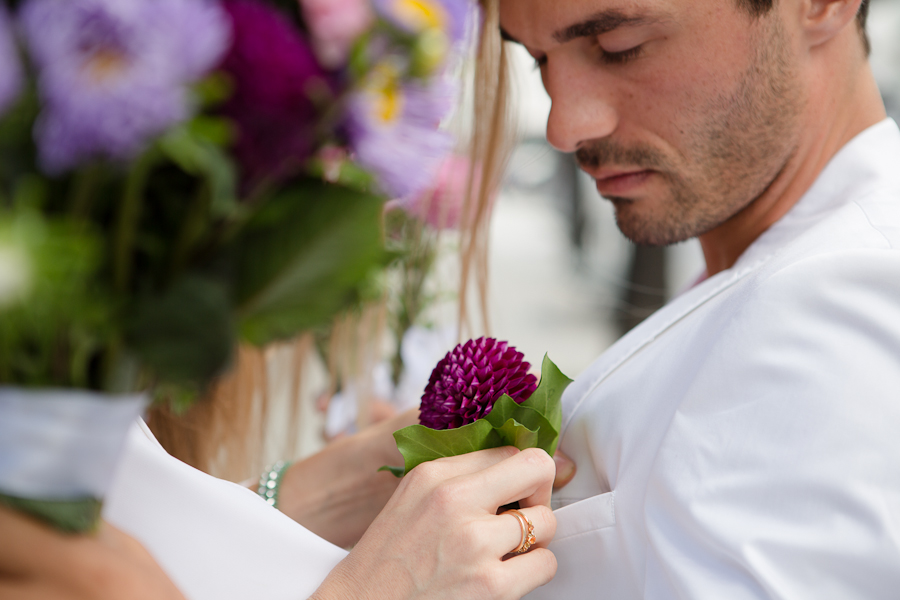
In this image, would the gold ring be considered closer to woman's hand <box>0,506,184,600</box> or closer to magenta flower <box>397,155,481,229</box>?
woman's hand <box>0,506,184,600</box>

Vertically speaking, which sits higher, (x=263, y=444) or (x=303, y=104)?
(x=303, y=104)

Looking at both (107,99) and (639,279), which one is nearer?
(107,99)

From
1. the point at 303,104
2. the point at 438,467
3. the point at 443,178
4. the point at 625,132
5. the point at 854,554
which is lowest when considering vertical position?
the point at 854,554

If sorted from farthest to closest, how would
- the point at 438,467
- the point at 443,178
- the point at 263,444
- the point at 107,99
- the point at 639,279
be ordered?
the point at 639,279 → the point at 443,178 → the point at 263,444 → the point at 438,467 → the point at 107,99

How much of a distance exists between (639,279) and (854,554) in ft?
9.12

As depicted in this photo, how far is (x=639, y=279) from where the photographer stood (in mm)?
3348

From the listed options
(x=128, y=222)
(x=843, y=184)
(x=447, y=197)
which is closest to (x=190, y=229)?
(x=128, y=222)

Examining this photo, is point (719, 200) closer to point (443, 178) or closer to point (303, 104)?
point (443, 178)

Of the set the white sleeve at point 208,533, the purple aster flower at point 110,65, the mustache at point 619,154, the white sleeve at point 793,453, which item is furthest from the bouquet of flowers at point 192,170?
the mustache at point 619,154

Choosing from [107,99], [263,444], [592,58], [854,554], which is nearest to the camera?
[107,99]

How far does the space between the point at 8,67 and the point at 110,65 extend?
0.13ft

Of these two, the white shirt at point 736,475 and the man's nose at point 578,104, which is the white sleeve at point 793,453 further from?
the man's nose at point 578,104

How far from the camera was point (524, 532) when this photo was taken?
734 millimetres

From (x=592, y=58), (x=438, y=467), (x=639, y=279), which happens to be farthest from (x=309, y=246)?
(x=639, y=279)
